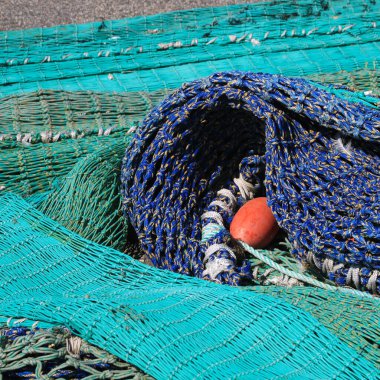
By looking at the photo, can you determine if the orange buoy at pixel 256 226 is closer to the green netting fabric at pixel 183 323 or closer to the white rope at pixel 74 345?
the green netting fabric at pixel 183 323

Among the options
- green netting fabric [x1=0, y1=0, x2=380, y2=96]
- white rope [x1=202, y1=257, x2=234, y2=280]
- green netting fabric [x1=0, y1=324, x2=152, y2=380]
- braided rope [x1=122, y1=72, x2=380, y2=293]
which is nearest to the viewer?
green netting fabric [x1=0, y1=324, x2=152, y2=380]

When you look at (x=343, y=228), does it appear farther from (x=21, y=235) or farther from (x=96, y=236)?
(x=21, y=235)

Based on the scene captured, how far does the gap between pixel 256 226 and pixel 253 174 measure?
22 cm

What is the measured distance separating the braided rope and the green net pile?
0.54 ft

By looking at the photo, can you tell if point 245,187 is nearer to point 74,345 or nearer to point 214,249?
point 214,249

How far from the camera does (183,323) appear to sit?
1.86m

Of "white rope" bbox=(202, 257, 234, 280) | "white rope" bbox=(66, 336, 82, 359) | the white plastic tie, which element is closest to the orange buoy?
the white plastic tie

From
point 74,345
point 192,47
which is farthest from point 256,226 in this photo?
point 192,47

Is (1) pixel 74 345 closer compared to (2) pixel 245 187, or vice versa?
(1) pixel 74 345

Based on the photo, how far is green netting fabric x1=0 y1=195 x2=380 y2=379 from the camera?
1716 millimetres

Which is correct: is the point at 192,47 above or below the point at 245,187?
above

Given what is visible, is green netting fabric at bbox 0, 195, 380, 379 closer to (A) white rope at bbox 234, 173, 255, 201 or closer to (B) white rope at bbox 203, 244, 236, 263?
(B) white rope at bbox 203, 244, 236, 263

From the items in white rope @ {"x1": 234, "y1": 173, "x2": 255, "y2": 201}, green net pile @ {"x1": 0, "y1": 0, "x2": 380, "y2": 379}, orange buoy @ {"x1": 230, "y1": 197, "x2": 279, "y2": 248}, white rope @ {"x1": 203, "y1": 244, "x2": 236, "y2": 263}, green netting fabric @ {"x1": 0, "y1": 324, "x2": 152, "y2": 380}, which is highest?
green net pile @ {"x1": 0, "y1": 0, "x2": 380, "y2": 379}

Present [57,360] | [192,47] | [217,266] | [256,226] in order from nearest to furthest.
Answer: [57,360]
[217,266]
[256,226]
[192,47]
